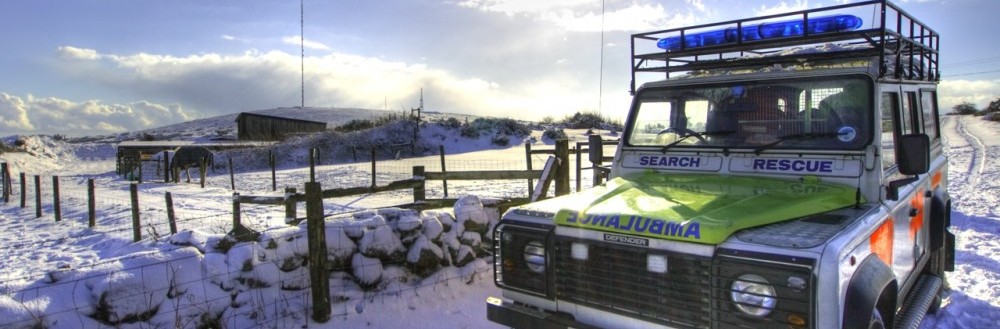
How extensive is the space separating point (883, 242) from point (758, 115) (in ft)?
4.09

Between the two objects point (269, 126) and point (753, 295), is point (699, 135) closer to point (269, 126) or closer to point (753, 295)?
point (753, 295)

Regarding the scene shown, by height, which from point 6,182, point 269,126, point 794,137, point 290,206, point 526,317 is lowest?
point 6,182

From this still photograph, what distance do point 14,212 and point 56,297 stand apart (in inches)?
584

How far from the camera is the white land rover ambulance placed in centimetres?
278

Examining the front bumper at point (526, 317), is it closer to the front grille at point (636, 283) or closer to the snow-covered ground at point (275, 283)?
the front grille at point (636, 283)

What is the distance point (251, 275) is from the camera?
16.9 feet

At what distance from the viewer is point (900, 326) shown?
3869 mm

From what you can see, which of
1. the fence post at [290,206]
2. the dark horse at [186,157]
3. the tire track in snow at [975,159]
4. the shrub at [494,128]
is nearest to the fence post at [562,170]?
the fence post at [290,206]

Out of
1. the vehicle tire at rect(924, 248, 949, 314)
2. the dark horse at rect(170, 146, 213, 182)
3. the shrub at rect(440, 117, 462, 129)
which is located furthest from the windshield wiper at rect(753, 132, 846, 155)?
the shrub at rect(440, 117, 462, 129)

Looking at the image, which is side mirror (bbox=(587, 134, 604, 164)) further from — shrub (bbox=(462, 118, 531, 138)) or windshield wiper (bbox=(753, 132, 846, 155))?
shrub (bbox=(462, 118, 531, 138))

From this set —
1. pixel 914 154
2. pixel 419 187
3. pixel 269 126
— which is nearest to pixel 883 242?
pixel 914 154

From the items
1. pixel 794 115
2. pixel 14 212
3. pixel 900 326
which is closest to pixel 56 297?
pixel 794 115

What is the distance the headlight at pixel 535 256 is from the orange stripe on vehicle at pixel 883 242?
174cm

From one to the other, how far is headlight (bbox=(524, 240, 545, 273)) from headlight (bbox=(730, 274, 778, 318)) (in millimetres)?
1105
